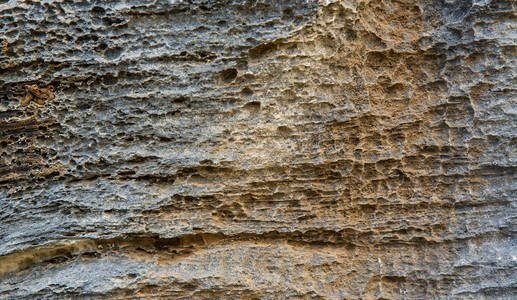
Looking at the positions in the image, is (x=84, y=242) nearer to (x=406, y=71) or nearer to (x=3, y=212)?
(x=3, y=212)

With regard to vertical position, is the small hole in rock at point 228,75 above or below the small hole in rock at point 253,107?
above

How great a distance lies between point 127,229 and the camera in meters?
1.28

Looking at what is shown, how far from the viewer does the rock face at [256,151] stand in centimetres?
124

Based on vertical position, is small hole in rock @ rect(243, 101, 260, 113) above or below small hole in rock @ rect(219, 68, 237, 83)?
below

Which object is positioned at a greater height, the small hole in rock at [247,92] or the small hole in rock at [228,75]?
the small hole in rock at [228,75]

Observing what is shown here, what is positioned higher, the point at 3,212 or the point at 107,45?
the point at 107,45

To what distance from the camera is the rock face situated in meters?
1.24

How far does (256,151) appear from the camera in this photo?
127 centimetres

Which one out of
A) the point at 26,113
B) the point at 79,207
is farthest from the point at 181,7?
the point at 79,207

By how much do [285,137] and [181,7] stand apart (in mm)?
510

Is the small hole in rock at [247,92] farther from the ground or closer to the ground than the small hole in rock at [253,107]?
farther from the ground

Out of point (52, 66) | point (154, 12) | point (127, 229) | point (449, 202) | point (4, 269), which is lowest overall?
point (4, 269)

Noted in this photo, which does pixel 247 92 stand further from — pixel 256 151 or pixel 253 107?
pixel 256 151

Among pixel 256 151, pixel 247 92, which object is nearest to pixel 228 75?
pixel 247 92
